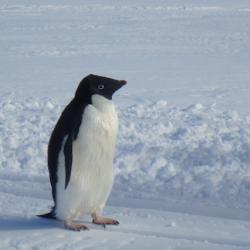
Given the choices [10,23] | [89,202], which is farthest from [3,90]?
[10,23]

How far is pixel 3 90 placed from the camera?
7.63 metres

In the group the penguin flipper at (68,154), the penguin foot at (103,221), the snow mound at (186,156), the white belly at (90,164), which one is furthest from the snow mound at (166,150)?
the penguin flipper at (68,154)

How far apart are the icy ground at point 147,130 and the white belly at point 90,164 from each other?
142 millimetres

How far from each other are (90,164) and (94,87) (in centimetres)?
35

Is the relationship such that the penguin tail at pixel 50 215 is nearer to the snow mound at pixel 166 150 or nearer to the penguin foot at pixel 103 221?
the penguin foot at pixel 103 221

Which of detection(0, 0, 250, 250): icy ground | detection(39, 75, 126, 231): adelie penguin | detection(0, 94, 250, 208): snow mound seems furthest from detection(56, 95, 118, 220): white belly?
detection(0, 94, 250, 208): snow mound

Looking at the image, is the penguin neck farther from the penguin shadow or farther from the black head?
the penguin shadow

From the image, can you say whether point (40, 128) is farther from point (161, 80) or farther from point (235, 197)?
point (161, 80)

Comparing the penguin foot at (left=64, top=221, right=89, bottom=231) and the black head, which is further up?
the black head

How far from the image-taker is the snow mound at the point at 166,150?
154 inches

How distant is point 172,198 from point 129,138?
1.30 meters

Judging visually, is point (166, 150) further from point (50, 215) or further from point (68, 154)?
point (68, 154)

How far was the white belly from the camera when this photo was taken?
9.18 feet

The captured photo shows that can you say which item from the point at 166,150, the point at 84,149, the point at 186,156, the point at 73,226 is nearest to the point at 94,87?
the point at 84,149
